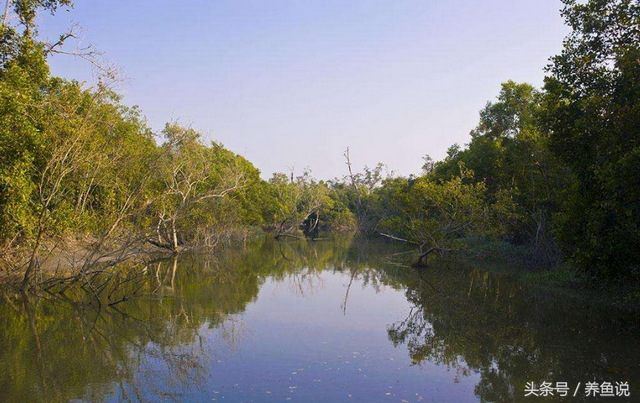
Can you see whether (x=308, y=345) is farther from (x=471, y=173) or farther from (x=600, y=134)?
(x=471, y=173)

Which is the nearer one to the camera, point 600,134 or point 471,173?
point 600,134

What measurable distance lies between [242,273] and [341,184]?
68.7m

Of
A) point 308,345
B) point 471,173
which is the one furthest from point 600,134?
point 471,173

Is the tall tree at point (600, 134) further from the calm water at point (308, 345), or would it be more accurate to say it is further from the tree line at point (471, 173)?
the calm water at point (308, 345)

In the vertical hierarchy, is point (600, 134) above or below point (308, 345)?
above

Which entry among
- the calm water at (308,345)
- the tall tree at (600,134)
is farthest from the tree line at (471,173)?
the calm water at (308,345)

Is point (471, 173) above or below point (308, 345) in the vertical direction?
above

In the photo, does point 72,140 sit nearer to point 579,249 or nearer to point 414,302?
point 414,302

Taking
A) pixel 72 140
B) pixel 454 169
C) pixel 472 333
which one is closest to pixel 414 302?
pixel 472 333

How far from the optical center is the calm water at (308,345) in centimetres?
812

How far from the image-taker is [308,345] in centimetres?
1102

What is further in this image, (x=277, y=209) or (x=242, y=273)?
(x=277, y=209)

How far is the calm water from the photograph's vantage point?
812 cm

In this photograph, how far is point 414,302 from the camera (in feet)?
54.9
